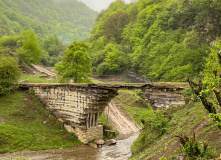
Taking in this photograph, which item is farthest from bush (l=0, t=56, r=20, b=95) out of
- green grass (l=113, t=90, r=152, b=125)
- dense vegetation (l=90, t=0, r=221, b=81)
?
dense vegetation (l=90, t=0, r=221, b=81)

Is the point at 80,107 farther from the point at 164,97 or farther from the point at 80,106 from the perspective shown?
the point at 164,97

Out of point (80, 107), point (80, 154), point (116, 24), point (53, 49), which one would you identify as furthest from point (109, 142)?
point (53, 49)

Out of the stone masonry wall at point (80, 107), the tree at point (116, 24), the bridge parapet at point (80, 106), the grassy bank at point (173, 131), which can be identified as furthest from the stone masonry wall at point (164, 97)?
the tree at point (116, 24)

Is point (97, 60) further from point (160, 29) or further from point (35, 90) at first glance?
point (35, 90)

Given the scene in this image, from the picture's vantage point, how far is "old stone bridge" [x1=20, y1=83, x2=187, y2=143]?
54.9 feet

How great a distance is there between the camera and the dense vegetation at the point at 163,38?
31.6 m

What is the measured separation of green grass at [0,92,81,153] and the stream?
0.84 metres

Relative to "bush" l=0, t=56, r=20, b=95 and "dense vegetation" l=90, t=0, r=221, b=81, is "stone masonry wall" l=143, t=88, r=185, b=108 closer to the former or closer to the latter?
"dense vegetation" l=90, t=0, r=221, b=81

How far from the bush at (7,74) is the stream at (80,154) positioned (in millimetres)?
10973

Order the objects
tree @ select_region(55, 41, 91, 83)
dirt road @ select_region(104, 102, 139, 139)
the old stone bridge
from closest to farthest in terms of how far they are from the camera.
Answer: the old stone bridge
dirt road @ select_region(104, 102, 139, 139)
tree @ select_region(55, 41, 91, 83)

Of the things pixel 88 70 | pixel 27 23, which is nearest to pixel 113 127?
pixel 88 70

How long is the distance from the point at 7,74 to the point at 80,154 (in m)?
15.2

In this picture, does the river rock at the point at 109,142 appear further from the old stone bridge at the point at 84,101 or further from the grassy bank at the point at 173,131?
the grassy bank at the point at 173,131

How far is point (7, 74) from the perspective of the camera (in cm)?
2675
